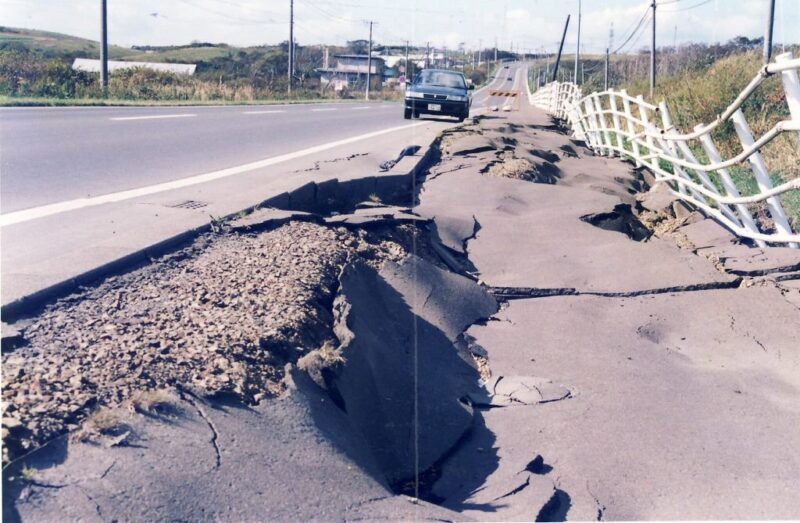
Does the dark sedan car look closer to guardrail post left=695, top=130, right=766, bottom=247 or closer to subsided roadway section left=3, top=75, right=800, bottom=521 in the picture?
Answer: guardrail post left=695, top=130, right=766, bottom=247

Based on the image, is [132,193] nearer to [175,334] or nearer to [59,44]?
[175,334]

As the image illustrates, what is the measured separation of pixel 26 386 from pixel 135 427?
393mm

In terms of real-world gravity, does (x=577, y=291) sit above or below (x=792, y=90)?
below

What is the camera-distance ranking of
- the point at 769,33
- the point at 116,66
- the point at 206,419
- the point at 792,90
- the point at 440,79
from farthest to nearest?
the point at 116,66 → the point at 440,79 → the point at 769,33 → the point at 792,90 → the point at 206,419

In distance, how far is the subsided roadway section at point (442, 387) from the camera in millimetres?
2775

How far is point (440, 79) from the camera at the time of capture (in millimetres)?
23000

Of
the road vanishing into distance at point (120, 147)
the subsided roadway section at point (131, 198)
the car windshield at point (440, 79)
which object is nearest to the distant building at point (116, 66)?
the car windshield at point (440, 79)

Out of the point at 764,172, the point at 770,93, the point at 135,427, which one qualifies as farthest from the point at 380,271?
the point at 770,93

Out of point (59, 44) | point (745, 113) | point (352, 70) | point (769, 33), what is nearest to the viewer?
point (745, 113)

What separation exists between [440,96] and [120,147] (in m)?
11.9

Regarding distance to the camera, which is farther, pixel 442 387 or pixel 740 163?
pixel 740 163

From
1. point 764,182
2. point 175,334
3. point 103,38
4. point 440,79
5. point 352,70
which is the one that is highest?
point 352,70

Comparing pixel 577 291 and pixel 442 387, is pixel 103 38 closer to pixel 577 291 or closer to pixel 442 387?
pixel 577 291

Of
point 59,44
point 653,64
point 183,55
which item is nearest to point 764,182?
point 653,64
